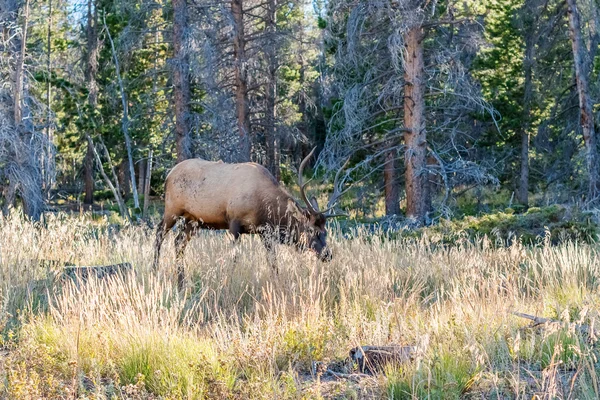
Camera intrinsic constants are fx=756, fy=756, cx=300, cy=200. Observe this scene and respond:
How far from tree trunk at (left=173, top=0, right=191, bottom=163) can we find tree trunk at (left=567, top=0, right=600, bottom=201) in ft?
30.2

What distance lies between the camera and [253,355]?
17.1 ft

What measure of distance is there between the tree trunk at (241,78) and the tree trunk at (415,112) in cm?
486

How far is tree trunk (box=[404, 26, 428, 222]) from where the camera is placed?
16281 mm

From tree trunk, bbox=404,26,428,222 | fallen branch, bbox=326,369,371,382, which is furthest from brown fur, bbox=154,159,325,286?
tree trunk, bbox=404,26,428,222

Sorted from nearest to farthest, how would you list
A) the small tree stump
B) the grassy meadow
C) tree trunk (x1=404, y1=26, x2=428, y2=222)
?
the grassy meadow → the small tree stump → tree trunk (x1=404, y1=26, x2=428, y2=222)

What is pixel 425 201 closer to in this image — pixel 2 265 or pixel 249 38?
pixel 249 38

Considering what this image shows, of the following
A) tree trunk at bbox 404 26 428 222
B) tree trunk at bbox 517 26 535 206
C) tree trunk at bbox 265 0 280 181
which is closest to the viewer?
tree trunk at bbox 404 26 428 222

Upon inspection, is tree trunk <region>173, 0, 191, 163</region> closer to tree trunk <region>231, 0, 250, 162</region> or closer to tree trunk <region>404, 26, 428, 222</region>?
tree trunk <region>231, 0, 250, 162</region>

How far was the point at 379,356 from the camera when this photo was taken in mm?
5250

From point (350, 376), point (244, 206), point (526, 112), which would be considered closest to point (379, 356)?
point (350, 376)

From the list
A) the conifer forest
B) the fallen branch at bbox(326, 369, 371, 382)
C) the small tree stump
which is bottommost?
the fallen branch at bbox(326, 369, 371, 382)

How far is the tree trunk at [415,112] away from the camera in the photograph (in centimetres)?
1628

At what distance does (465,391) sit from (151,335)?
7.30 ft

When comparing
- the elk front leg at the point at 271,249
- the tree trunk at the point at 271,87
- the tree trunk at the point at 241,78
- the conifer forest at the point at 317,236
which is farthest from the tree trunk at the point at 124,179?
the elk front leg at the point at 271,249
